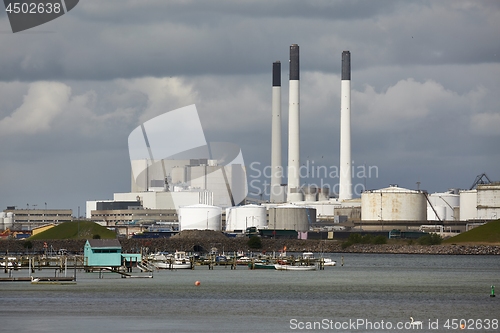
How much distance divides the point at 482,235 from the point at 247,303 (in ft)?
418

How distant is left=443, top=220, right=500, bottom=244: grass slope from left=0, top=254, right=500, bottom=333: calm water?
280 feet

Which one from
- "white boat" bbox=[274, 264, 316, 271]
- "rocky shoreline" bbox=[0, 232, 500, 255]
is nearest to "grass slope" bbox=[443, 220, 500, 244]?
"rocky shoreline" bbox=[0, 232, 500, 255]

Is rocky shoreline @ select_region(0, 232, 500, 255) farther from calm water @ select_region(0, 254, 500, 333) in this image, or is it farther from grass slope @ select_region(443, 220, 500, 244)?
calm water @ select_region(0, 254, 500, 333)

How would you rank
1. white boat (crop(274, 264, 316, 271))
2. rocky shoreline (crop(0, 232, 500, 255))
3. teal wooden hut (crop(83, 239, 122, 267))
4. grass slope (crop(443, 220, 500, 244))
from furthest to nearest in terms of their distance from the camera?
1. grass slope (crop(443, 220, 500, 244))
2. rocky shoreline (crop(0, 232, 500, 255))
3. white boat (crop(274, 264, 316, 271))
4. teal wooden hut (crop(83, 239, 122, 267))

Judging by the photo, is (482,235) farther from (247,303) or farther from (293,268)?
(247,303)

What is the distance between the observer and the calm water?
56062 millimetres

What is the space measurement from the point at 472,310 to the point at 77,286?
1328 inches

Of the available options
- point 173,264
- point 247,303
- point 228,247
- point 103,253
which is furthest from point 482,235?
point 247,303

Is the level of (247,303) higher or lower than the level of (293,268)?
lower

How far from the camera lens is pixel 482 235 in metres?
190

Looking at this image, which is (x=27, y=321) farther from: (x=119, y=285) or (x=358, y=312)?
(x=119, y=285)

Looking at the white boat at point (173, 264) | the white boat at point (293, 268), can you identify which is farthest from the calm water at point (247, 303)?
the white boat at point (173, 264)

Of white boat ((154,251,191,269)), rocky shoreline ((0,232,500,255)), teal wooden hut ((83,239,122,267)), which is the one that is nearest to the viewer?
teal wooden hut ((83,239,122,267))

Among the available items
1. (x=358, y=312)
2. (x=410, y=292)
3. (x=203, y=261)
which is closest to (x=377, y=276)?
(x=410, y=292)
